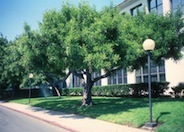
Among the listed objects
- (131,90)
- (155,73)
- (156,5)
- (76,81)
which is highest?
(156,5)

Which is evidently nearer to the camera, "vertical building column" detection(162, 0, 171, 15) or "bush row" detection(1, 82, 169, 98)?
"bush row" detection(1, 82, 169, 98)

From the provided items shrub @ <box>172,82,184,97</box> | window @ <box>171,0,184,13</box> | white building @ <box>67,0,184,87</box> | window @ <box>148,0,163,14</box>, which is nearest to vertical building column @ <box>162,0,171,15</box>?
white building @ <box>67,0,184,87</box>

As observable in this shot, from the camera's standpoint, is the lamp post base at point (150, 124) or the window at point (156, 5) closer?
the lamp post base at point (150, 124)

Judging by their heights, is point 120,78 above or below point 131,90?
above

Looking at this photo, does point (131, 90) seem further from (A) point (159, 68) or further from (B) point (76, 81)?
(B) point (76, 81)

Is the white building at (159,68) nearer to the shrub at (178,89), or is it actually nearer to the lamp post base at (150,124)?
the shrub at (178,89)

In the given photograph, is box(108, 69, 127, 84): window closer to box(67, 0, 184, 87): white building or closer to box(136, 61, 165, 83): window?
box(67, 0, 184, 87): white building

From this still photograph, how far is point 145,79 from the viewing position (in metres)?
31.1

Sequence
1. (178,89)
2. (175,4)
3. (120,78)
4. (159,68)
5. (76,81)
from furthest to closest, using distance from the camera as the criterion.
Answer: (76,81)
(120,78)
(159,68)
(175,4)
(178,89)

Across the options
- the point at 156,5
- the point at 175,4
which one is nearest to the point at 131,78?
the point at 156,5

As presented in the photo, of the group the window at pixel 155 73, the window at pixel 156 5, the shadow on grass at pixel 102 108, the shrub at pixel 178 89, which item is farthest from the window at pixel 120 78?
the shadow on grass at pixel 102 108

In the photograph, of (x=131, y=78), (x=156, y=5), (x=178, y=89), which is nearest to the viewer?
(x=178, y=89)

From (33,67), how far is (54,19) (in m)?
4.26

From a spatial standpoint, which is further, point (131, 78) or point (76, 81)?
point (76, 81)
